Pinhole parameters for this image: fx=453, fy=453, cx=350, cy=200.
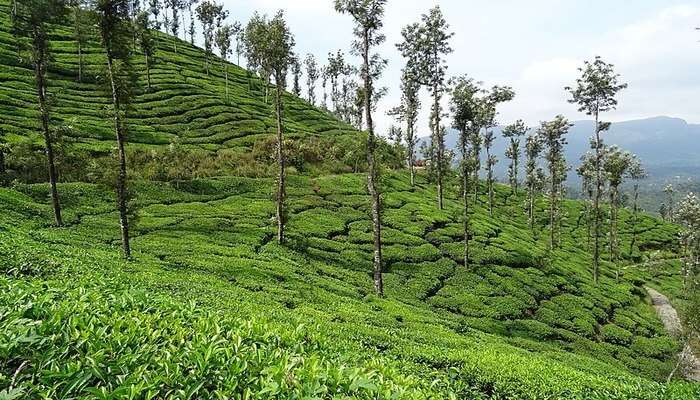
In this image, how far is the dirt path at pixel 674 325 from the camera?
130ft

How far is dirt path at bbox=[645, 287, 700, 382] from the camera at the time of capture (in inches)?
1556

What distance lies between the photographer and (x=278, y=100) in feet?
127

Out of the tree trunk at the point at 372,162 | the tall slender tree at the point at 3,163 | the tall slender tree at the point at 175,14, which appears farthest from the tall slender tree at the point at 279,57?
the tall slender tree at the point at 175,14

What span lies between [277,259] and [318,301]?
1015cm

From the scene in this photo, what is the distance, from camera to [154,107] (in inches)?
3130

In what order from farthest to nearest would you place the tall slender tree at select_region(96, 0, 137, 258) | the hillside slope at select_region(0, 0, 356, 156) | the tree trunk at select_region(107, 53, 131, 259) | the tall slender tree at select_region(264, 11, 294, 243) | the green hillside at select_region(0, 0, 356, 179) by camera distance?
the hillside slope at select_region(0, 0, 356, 156)
the green hillside at select_region(0, 0, 356, 179)
the tall slender tree at select_region(264, 11, 294, 243)
the tree trunk at select_region(107, 53, 131, 259)
the tall slender tree at select_region(96, 0, 137, 258)

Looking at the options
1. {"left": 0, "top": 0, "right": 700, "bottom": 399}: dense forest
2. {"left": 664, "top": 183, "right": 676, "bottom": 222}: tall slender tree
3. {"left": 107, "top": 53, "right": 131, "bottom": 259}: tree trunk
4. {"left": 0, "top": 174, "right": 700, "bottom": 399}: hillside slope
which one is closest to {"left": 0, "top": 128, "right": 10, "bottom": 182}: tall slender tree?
{"left": 0, "top": 0, "right": 700, "bottom": 399}: dense forest

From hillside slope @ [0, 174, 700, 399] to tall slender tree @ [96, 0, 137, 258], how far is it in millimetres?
4709

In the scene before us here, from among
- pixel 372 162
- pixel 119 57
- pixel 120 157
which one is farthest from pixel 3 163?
pixel 372 162

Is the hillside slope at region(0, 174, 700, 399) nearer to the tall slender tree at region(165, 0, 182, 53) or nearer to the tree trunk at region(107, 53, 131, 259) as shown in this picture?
the tree trunk at region(107, 53, 131, 259)

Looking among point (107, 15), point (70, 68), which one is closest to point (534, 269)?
point (107, 15)

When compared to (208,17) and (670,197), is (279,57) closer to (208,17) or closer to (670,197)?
(208,17)

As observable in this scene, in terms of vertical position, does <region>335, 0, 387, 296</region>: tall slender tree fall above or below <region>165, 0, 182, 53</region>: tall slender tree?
below

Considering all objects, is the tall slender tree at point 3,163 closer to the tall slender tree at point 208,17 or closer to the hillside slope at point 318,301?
the hillside slope at point 318,301
